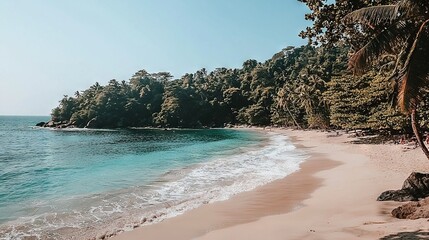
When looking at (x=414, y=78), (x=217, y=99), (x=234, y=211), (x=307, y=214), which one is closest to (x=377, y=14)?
(x=414, y=78)

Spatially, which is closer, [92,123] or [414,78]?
[414,78]

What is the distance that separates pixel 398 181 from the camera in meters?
15.9

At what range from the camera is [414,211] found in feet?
30.4

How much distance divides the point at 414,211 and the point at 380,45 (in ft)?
15.8

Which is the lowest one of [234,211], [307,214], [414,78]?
[234,211]

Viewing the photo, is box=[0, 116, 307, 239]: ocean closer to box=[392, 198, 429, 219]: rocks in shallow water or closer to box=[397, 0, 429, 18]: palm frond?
box=[392, 198, 429, 219]: rocks in shallow water

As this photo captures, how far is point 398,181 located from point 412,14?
9.51 metres

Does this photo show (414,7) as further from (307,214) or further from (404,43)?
(307,214)

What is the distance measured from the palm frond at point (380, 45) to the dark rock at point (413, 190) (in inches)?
189

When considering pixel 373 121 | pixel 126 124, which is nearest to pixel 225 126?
pixel 126 124

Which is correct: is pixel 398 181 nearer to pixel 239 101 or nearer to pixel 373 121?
pixel 373 121

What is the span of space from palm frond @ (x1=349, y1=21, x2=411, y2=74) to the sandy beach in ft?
15.2

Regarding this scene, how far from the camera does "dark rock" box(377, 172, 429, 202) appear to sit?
11.5 meters

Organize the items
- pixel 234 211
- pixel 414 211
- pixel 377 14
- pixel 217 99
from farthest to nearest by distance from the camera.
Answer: pixel 217 99 → pixel 234 211 → pixel 377 14 → pixel 414 211
